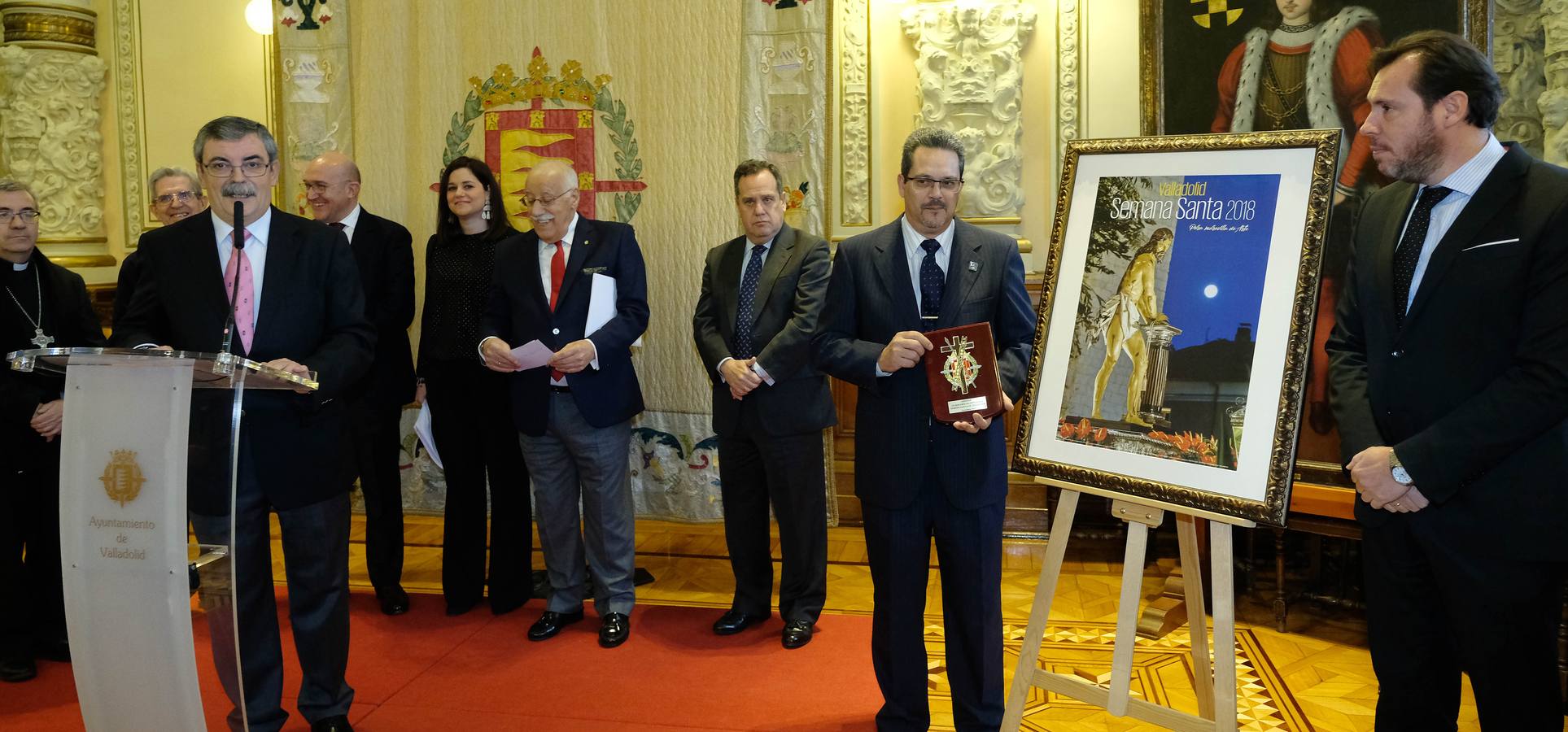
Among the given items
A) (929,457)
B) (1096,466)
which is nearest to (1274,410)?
(1096,466)

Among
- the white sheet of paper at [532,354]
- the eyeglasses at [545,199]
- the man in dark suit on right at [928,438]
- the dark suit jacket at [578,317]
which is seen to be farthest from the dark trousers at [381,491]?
the man in dark suit on right at [928,438]

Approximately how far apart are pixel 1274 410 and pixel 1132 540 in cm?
45

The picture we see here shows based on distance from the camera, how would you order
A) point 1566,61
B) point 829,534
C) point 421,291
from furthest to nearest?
1. point 421,291
2. point 829,534
3. point 1566,61

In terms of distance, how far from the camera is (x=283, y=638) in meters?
3.82

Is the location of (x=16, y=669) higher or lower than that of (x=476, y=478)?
lower

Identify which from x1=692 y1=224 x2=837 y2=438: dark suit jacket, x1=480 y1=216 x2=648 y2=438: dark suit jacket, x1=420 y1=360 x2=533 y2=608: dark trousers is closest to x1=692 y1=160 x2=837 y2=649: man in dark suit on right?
x1=692 y1=224 x2=837 y2=438: dark suit jacket

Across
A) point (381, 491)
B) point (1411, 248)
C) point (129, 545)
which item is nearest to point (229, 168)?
point (129, 545)

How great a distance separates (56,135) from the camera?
5.65 meters

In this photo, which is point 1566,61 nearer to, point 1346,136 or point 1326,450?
point 1346,136

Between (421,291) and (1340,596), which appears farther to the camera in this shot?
(421,291)

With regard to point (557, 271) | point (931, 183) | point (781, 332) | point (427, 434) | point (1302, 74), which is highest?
point (1302, 74)

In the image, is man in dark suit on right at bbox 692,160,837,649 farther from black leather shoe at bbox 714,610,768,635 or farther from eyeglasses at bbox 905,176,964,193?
eyeglasses at bbox 905,176,964,193

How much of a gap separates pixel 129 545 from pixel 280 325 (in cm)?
79

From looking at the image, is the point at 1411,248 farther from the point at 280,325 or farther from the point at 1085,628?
the point at 280,325
